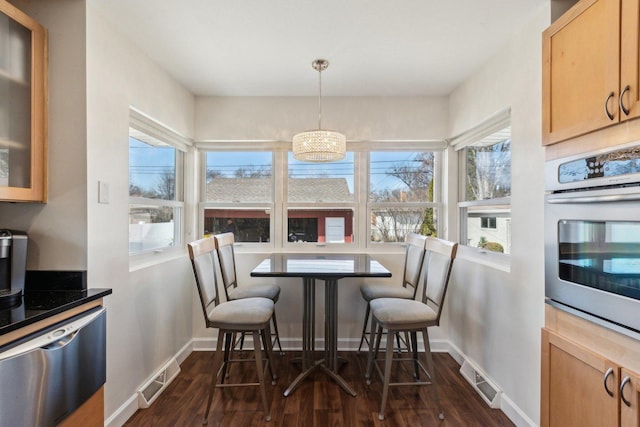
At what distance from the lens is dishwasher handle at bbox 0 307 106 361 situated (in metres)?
1.10

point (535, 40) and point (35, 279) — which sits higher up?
point (535, 40)

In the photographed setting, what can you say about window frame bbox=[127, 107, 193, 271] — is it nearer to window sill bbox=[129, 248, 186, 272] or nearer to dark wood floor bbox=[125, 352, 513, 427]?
window sill bbox=[129, 248, 186, 272]

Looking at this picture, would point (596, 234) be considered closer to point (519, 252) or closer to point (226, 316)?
point (519, 252)

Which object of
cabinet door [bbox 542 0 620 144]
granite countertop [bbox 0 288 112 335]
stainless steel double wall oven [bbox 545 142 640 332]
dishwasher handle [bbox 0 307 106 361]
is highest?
cabinet door [bbox 542 0 620 144]

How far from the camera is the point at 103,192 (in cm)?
176

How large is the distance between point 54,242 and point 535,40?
285 centimetres

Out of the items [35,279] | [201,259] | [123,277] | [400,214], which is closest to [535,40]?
[400,214]

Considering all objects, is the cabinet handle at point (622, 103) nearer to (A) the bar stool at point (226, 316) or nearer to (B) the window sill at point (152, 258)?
(A) the bar stool at point (226, 316)

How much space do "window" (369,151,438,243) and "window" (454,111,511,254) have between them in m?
0.34

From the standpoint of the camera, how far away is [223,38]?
201 cm

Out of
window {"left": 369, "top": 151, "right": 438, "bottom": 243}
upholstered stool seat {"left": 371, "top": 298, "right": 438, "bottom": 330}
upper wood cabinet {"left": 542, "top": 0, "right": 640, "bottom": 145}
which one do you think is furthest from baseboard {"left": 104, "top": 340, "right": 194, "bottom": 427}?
upper wood cabinet {"left": 542, "top": 0, "right": 640, "bottom": 145}

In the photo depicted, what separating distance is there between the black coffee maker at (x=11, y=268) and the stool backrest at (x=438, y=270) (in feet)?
7.30

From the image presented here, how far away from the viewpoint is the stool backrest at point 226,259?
247 cm

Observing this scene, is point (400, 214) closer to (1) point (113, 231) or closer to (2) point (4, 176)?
(1) point (113, 231)
